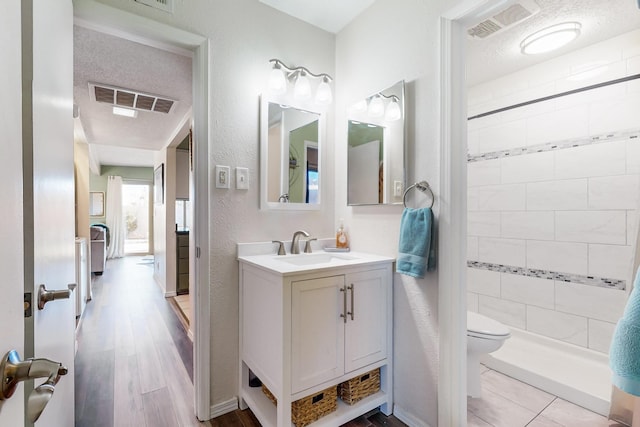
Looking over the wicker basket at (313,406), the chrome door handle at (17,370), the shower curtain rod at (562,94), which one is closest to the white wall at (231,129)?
the wicker basket at (313,406)

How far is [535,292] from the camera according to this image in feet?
8.16

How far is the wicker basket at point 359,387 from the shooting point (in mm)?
1639

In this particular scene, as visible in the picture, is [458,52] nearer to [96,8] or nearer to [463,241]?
[463,241]

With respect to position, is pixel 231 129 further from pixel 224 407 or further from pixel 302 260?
pixel 224 407

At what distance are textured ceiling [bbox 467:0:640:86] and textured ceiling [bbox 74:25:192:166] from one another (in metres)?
2.27

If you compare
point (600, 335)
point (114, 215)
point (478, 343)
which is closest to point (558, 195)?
point (600, 335)

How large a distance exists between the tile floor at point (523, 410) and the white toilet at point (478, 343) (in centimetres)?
11

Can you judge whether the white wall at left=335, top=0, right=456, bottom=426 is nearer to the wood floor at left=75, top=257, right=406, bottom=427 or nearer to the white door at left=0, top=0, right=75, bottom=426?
the wood floor at left=75, top=257, right=406, bottom=427

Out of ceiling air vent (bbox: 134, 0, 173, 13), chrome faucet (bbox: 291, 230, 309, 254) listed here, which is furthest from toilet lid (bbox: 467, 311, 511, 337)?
ceiling air vent (bbox: 134, 0, 173, 13)

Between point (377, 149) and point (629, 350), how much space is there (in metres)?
1.44

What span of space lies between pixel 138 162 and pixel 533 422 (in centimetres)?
842

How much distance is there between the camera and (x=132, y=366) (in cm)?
224

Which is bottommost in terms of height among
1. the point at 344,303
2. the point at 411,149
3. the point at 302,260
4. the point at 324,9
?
the point at 344,303

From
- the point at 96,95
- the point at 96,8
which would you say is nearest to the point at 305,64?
the point at 96,8
